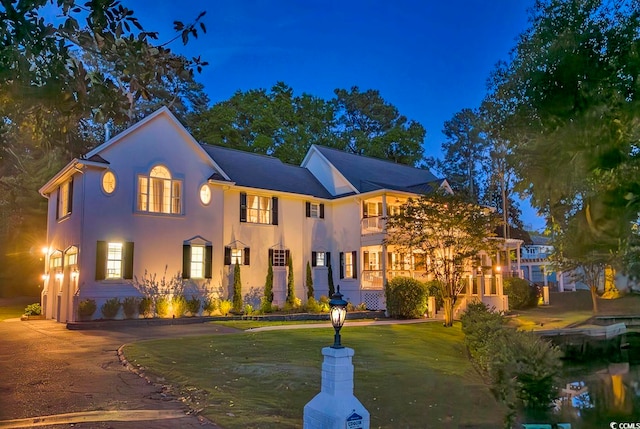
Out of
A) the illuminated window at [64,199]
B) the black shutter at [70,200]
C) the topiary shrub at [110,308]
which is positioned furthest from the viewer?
the illuminated window at [64,199]

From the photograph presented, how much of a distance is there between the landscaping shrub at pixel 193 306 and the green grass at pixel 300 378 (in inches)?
267

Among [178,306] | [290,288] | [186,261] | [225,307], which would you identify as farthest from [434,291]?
[178,306]

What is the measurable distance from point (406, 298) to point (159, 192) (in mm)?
11940

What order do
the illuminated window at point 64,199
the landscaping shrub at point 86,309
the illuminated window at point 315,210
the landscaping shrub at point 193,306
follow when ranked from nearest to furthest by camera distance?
the landscaping shrub at point 86,309
the illuminated window at point 64,199
the landscaping shrub at point 193,306
the illuminated window at point 315,210

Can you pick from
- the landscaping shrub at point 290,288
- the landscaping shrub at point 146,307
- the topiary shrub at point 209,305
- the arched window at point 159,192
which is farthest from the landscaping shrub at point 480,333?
the arched window at point 159,192

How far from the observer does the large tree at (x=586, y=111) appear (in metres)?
7.97

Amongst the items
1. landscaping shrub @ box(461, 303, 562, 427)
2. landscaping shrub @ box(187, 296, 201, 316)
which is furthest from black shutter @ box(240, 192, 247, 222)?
landscaping shrub @ box(461, 303, 562, 427)

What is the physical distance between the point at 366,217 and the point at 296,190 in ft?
13.0

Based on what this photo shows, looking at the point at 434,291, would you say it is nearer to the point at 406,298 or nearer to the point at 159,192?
the point at 406,298

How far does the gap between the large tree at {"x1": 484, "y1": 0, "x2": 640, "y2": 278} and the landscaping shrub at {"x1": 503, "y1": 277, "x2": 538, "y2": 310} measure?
1925cm

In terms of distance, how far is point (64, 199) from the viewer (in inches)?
861

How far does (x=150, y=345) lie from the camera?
12.8 meters

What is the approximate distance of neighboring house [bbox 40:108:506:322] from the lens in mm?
19844

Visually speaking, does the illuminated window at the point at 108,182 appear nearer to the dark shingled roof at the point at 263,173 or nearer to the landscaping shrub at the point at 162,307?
the landscaping shrub at the point at 162,307
